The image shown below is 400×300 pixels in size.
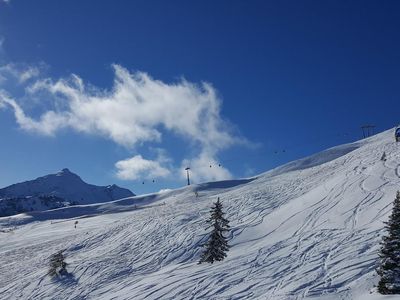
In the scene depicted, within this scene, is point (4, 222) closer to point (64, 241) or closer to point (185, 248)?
point (64, 241)

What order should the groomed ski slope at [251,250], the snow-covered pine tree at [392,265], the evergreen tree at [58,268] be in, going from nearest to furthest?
1. the snow-covered pine tree at [392,265]
2. the groomed ski slope at [251,250]
3. the evergreen tree at [58,268]

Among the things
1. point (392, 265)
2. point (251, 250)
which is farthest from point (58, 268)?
point (392, 265)

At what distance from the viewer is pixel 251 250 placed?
26.7 m

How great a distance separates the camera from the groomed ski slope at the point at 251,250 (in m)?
19.9

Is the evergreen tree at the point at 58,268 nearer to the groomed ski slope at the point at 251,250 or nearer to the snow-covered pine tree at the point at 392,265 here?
the groomed ski slope at the point at 251,250

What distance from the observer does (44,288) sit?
28906 millimetres

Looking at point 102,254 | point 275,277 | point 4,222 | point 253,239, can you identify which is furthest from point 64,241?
point 4,222

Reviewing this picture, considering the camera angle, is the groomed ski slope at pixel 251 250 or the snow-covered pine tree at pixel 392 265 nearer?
the snow-covered pine tree at pixel 392 265

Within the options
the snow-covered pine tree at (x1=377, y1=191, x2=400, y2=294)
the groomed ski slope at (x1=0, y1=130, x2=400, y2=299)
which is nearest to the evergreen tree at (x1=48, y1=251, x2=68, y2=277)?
the groomed ski slope at (x1=0, y1=130, x2=400, y2=299)

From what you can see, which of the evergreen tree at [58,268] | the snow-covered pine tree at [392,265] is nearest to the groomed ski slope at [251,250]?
the evergreen tree at [58,268]

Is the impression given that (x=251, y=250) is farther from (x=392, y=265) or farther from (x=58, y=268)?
(x=58, y=268)

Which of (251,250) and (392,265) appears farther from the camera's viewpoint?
(251,250)

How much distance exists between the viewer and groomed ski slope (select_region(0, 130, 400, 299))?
19.9 meters

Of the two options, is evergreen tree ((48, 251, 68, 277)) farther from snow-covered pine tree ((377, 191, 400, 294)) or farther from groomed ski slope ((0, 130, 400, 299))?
snow-covered pine tree ((377, 191, 400, 294))
